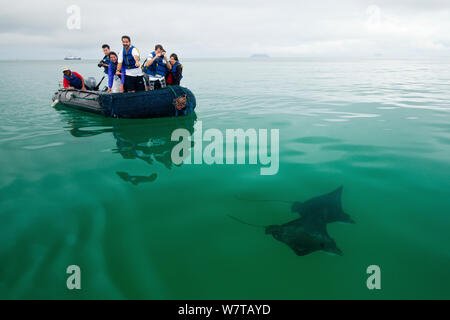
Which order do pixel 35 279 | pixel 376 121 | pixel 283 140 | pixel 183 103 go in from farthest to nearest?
1. pixel 183 103
2. pixel 376 121
3. pixel 283 140
4. pixel 35 279

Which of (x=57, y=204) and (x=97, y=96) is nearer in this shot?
(x=57, y=204)

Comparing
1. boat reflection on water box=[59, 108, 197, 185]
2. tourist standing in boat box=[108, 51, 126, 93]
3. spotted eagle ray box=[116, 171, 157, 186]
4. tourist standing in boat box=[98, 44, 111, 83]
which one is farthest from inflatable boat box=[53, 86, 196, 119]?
spotted eagle ray box=[116, 171, 157, 186]

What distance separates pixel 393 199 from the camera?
186 inches

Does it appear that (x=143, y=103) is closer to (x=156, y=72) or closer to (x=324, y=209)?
(x=156, y=72)

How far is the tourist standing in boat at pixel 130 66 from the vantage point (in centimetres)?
1031

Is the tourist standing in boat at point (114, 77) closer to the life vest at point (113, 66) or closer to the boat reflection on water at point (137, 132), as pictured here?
the life vest at point (113, 66)

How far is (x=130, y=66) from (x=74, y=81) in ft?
16.8

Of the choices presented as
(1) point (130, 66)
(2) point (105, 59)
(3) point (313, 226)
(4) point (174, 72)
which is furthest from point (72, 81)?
(3) point (313, 226)

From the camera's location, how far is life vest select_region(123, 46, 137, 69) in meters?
10.4

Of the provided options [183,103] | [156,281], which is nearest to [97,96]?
[183,103]

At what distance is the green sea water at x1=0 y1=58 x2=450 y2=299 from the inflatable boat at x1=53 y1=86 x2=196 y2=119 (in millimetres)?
2472

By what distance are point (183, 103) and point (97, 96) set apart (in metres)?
3.67

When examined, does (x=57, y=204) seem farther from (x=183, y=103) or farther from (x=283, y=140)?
(x=183, y=103)

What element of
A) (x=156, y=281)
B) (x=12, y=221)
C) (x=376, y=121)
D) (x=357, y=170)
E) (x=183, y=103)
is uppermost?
(x=183, y=103)
